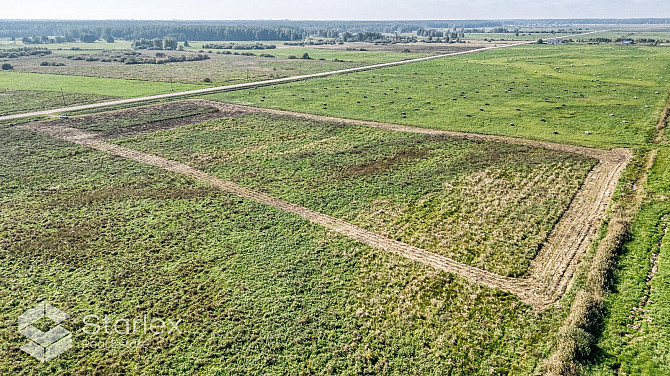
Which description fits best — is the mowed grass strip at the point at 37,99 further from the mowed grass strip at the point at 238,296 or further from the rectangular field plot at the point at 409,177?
the mowed grass strip at the point at 238,296

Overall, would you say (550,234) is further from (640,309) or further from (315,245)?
(315,245)

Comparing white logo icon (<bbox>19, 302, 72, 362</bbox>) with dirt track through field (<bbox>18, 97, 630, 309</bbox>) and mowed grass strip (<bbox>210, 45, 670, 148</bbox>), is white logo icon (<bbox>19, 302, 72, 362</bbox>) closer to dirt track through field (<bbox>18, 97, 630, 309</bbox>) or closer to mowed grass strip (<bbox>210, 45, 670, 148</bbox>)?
dirt track through field (<bbox>18, 97, 630, 309</bbox>)

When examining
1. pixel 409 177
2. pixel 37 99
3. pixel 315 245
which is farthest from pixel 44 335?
pixel 37 99

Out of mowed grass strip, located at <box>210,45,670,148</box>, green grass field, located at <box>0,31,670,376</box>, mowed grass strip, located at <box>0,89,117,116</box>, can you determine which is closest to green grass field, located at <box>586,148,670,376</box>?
green grass field, located at <box>0,31,670,376</box>

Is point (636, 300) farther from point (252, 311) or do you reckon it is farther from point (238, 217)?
point (238, 217)

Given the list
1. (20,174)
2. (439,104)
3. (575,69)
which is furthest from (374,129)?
(575,69)

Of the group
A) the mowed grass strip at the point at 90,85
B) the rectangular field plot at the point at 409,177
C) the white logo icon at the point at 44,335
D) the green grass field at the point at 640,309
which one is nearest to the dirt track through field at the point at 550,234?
the rectangular field plot at the point at 409,177
